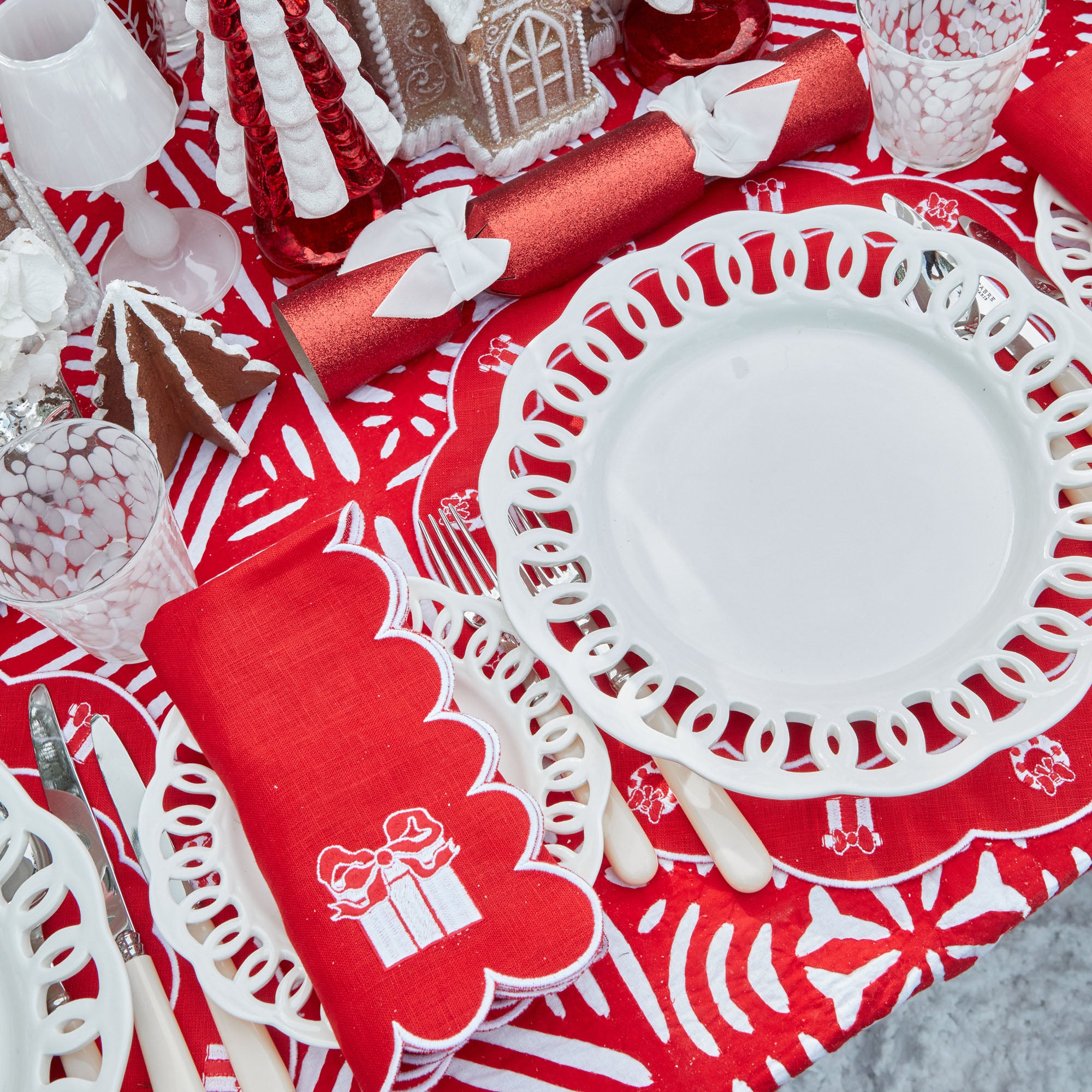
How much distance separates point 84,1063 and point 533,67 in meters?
0.73

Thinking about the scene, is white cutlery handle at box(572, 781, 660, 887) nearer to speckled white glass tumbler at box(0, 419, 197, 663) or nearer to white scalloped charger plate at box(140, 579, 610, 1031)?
white scalloped charger plate at box(140, 579, 610, 1031)

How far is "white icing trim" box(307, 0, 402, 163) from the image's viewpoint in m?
0.70

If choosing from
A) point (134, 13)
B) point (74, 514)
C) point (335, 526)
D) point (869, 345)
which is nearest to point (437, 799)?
point (335, 526)

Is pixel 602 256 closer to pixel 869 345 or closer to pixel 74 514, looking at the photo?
pixel 869 345

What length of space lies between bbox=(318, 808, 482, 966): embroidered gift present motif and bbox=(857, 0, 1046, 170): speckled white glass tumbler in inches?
24.2

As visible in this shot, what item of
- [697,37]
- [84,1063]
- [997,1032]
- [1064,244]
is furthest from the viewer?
[997,1032]

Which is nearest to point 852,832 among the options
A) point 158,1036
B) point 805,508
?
point 805,508

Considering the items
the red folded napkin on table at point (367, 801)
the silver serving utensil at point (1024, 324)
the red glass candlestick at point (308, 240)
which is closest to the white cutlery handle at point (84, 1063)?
the red folded napkin on table at point (367, 801)

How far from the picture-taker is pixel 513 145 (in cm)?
85

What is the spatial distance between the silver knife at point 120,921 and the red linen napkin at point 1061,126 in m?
0.79

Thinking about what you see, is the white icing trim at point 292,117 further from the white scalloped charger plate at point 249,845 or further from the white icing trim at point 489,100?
the white scalloped charger plate at point 249,845

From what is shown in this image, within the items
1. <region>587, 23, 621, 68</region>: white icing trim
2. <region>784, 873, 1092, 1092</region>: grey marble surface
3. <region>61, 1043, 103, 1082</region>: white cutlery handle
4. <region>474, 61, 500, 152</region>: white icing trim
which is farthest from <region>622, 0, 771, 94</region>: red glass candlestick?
<region>784, 873, 1092, 1092</region>: grey marble surface

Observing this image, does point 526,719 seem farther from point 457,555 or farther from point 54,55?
point 54,55

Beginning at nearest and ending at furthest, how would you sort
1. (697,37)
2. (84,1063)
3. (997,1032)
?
(84,1063) → (697,37) → (997,1032)
